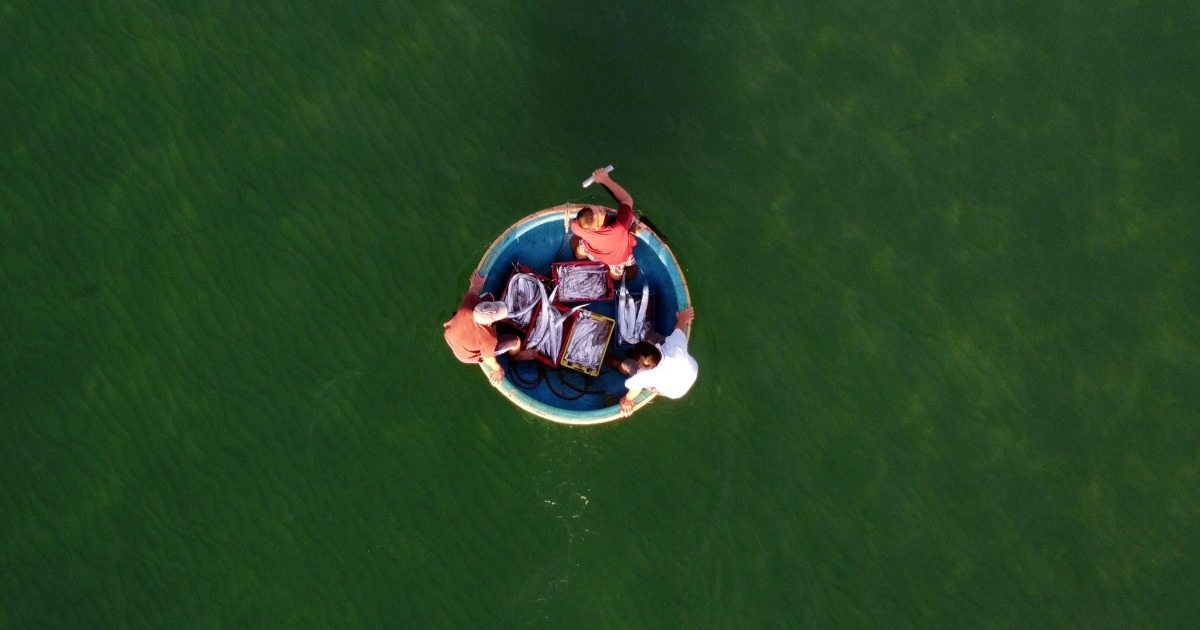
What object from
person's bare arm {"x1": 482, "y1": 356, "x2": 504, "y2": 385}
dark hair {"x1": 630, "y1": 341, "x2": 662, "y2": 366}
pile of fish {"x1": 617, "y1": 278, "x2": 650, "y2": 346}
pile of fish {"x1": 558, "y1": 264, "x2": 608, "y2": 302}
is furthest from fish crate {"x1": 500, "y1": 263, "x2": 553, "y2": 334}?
dark hair {"x1": 630, "y1": 341, "x2": 662, "y2": 366}

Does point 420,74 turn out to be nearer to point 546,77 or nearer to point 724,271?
point 546,77

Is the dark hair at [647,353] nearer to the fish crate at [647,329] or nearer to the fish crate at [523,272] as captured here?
the fish crate at [647,329]

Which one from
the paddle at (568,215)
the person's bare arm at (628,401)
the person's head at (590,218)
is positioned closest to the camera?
the person's head at (590,218)

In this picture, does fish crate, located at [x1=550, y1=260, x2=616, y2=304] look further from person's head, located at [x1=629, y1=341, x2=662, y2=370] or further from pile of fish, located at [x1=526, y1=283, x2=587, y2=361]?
person's head, located at [x1=629, y1=341, x2=662, y2=370]

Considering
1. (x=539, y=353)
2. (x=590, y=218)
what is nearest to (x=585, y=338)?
(x=539, y=353)

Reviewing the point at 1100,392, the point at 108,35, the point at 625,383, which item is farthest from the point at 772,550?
the point at 108,35

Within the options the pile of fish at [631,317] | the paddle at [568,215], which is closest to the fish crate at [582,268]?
the pile of fish at [631,317]
